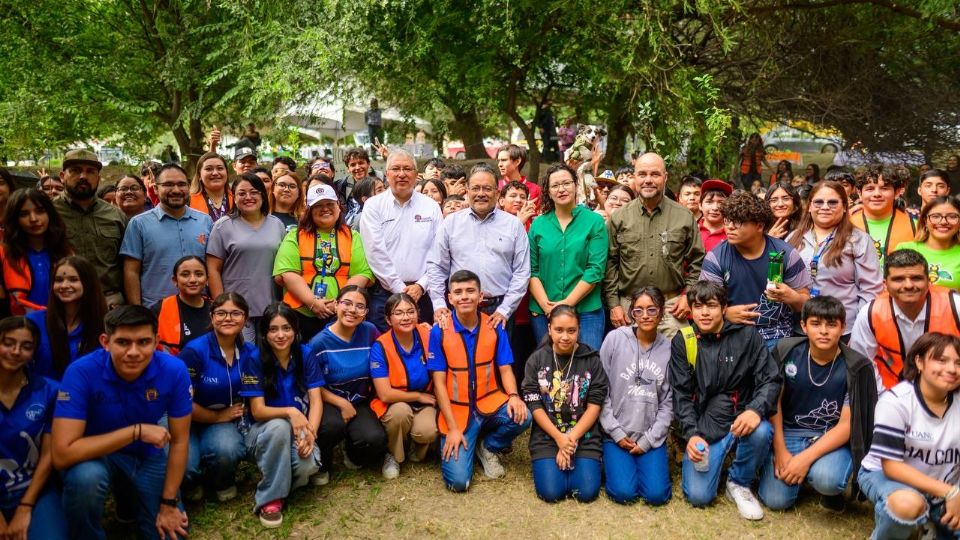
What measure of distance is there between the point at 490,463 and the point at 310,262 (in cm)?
187

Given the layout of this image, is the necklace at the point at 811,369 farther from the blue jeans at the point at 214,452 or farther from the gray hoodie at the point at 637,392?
the blue jeans at the point at 214,452

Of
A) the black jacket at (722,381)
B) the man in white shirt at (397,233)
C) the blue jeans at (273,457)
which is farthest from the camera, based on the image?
the man in white shirt at (397,233)

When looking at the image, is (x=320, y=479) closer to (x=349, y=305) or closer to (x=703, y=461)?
(x=349, y=305)

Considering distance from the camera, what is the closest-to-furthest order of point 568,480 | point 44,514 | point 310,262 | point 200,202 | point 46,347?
point 44,514, point 46,347, point 568,480, point 310,262, point 200,202

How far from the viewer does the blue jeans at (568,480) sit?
4.52m

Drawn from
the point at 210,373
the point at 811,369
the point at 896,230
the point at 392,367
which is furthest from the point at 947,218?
the point at 210,373

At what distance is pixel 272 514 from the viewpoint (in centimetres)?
427

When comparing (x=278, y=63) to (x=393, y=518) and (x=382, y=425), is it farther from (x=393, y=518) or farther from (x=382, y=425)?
(x=393, y=518)

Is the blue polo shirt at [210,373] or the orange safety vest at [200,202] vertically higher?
the orange safety vest at [200,202]

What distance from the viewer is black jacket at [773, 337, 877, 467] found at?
13.9ft

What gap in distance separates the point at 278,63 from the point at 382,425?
558cm

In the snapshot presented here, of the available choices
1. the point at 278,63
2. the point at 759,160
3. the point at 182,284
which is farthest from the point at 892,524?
the point at 759,160

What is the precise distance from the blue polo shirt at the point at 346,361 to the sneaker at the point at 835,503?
3029 mm

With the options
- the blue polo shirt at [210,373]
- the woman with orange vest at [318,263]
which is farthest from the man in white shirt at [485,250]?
the blue polo shirt at [210,373]
